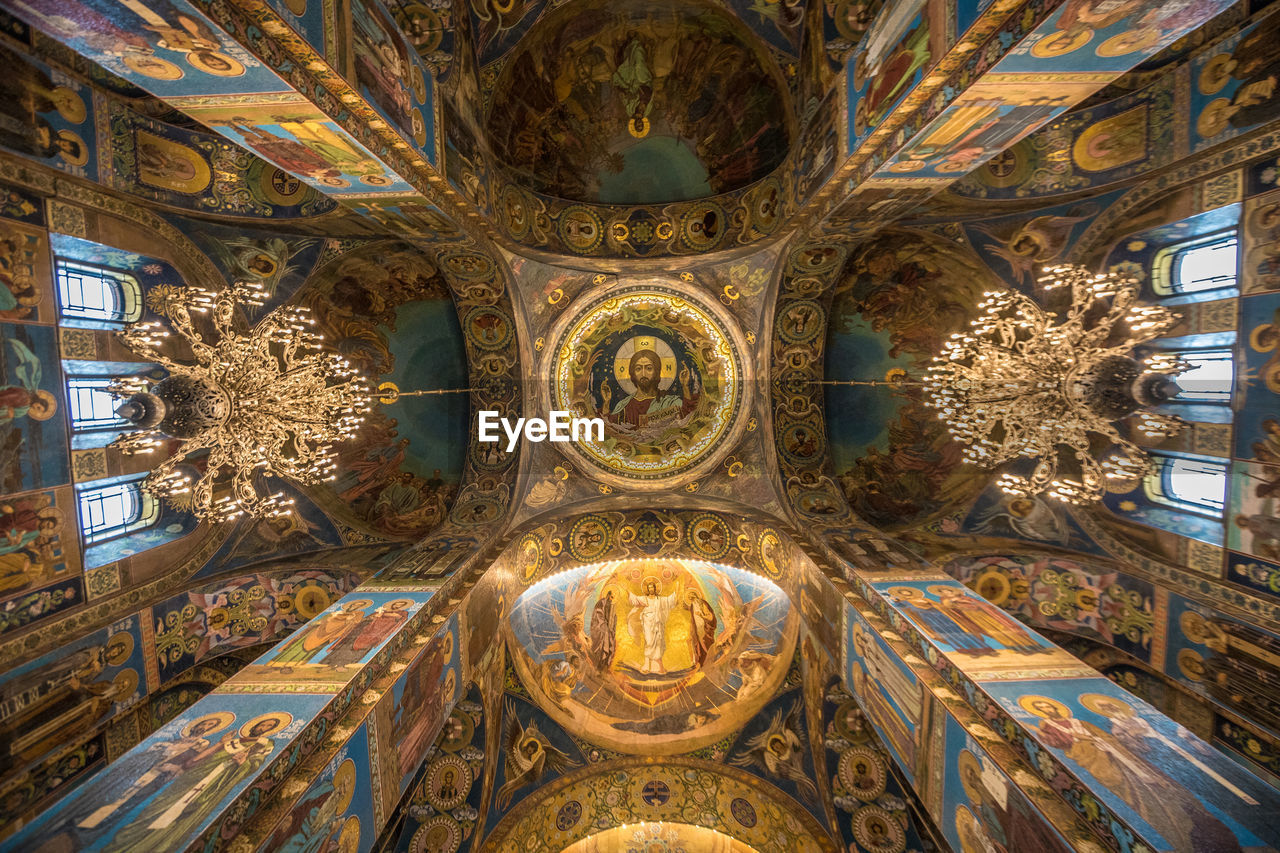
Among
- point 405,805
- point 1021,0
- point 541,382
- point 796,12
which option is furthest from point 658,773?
point 796,12

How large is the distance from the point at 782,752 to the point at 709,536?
4355 mm

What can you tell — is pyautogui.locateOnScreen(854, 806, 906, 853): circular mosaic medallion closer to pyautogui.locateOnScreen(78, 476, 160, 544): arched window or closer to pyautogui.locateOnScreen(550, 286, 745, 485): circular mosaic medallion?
pyautogui.locateOnScreen(550, 286, 745, 485): circular mosaic medallion

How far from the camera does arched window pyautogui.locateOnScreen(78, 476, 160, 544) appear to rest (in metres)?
8.42

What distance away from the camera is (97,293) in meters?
8.39

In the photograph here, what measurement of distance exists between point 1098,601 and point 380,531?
13654 mm

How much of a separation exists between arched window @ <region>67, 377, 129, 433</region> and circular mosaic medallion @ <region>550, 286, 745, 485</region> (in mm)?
7376

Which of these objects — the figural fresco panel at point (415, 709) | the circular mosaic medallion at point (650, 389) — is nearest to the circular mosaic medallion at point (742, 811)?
the figural fresco panel at point (415, 709)

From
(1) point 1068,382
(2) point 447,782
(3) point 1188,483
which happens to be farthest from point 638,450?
(3) point 1188,483

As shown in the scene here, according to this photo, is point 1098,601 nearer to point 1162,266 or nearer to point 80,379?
point 1162,266

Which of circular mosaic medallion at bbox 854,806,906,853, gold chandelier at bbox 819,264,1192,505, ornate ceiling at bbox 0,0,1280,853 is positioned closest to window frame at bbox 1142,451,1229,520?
ornate ceiling at bbox 0,0,1280,853

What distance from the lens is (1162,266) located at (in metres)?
8.49

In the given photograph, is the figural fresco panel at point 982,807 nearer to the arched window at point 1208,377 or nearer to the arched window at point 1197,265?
the arched window at point 1208,377

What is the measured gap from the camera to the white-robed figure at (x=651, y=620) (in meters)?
12.0

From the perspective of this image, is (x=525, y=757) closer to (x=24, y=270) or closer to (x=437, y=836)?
(x=437, y=836)
